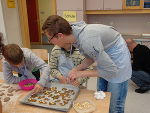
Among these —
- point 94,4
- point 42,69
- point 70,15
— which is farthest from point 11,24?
point 42,69

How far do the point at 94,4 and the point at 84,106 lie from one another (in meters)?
2.57

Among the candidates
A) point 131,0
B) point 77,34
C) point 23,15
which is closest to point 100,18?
point 131,0

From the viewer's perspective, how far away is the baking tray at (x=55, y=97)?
1.16 metres

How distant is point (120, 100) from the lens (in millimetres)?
1460

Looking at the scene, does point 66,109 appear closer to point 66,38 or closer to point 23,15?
point 66,38

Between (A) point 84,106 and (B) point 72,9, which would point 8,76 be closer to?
(A) point 84,106

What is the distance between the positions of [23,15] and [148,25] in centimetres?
237

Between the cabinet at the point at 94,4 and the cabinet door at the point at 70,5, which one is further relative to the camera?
the cabinet at the point at 94,4

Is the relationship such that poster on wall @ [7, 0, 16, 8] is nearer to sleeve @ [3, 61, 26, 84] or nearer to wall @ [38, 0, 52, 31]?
sleeve @ [3, 61, 26, 84]

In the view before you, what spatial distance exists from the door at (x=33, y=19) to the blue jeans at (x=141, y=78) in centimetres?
373

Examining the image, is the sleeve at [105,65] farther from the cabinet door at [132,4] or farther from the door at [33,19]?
the door at [33,19]

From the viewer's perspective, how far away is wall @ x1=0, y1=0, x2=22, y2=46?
299 cm

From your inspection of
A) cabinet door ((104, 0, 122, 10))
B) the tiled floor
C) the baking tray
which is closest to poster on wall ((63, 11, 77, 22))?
cabinet door ((104, 0, 122, 10))

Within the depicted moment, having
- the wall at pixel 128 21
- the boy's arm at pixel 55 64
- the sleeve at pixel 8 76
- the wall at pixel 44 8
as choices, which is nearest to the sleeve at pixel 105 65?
the boy's arm at pixel 55 64
